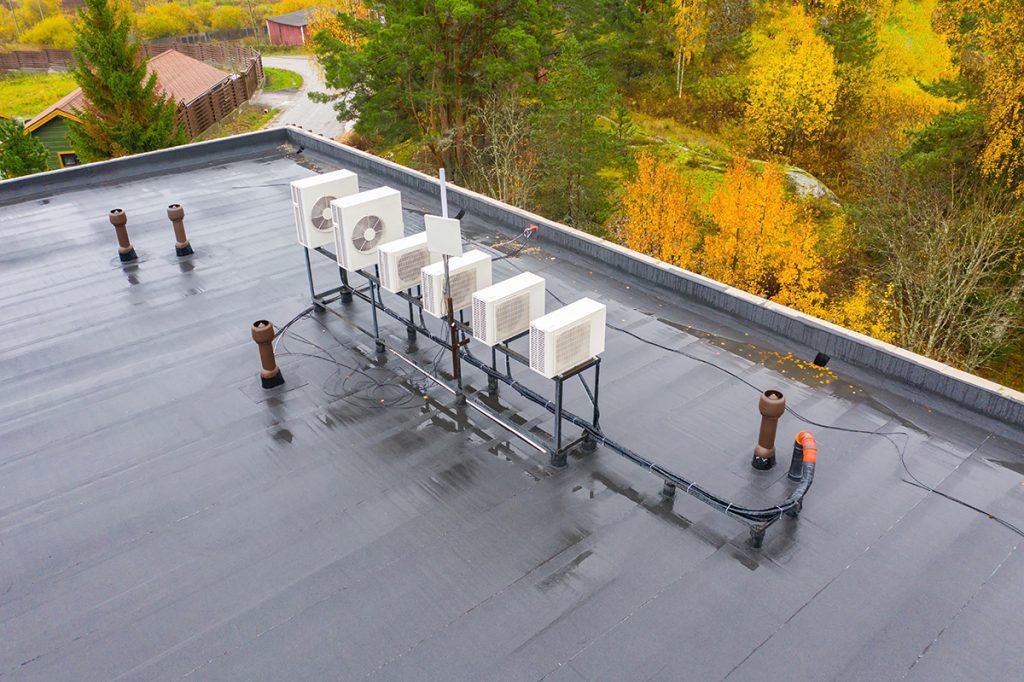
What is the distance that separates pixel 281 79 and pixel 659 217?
103 feet

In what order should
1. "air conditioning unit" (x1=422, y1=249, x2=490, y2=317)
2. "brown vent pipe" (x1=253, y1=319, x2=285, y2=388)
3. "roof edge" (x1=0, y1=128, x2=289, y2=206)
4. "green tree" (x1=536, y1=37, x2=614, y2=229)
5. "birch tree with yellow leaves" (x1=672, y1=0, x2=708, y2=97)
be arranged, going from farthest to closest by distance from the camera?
"birch tree with yellow leaves" (x1=672, y1=0, x2=708, y2=97), "green tree" (x1=536, y1=37, x2=614, y2=229), "roof edge" (x1=0, y1=128, x2=289, y2=206), "brown vent pipe" (x1=253, y1=319, x2=285, y2=388), "air conditioning unit" (x1=422, y1=249, x2=490, y2=317)

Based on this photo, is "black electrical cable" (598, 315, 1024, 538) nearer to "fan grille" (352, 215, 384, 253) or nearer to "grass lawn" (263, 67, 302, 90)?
"fan grille" (352, 215, 384, 253)

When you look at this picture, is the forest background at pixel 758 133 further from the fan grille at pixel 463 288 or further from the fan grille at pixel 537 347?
the fan grille at pixel 537 347

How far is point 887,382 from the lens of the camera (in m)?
7.55

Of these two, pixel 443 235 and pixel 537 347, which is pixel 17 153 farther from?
pixel 537 347

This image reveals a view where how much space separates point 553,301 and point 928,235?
68.0ft

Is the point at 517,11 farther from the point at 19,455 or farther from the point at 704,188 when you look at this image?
the point at 19,455

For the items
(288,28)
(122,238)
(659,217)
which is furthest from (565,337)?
(288,28)

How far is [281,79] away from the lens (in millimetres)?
50531

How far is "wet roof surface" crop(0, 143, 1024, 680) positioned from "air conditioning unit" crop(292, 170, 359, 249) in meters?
1.08

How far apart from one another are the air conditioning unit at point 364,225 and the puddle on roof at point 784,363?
3.50m

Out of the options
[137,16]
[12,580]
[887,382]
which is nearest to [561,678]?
[12,580]

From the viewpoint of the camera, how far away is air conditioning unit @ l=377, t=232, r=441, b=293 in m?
7.16

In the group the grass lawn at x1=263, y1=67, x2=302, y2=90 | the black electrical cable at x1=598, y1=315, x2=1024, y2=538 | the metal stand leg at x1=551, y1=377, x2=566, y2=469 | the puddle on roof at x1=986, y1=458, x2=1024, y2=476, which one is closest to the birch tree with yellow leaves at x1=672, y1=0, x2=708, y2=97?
the grass lawn at x1=263, y1=67, x2=302, y2=90
